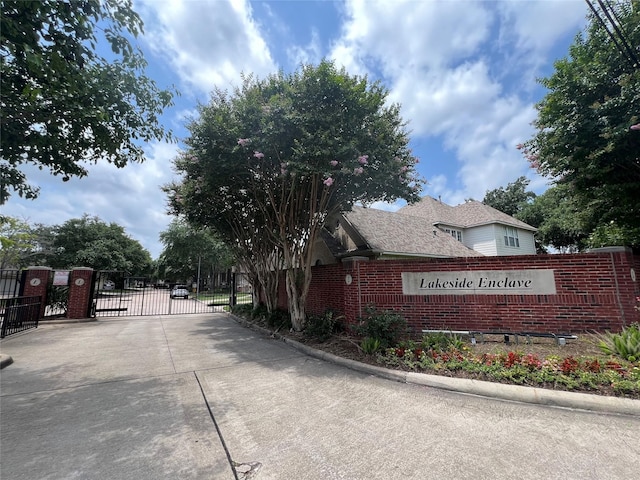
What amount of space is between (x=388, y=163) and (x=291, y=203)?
306cm

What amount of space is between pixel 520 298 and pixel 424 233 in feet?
40.5

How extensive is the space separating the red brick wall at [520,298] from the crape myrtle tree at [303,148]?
2.29m

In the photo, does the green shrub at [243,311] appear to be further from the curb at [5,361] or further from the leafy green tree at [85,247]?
the leafy green tree at [85,247]

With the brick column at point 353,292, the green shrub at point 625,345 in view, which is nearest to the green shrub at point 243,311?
the brick column at point 353,292

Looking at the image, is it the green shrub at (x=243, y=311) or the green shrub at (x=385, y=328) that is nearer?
the green shrub at (x=385, y=328)

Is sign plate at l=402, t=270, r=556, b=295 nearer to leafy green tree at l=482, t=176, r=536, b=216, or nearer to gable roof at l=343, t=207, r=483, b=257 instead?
gable roof at l=343, t=207, r=483, b=257

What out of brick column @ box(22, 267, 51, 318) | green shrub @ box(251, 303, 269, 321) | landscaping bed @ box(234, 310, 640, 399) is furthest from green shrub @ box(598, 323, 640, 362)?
brick column @ box(22, 267, 51, 318)

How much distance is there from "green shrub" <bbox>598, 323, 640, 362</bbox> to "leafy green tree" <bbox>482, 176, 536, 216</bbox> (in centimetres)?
4148

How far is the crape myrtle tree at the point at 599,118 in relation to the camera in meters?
7.38

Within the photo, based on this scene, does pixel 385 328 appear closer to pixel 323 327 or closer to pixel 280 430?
pixel 323 327

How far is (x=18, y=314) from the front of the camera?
9.89 metres

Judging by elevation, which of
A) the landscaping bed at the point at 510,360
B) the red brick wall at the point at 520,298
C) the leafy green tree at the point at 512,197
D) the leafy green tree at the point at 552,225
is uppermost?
the leafy green tree at the point at 512,197

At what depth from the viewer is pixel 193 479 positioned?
2.62 meters

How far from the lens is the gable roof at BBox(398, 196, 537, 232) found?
22.7 m
